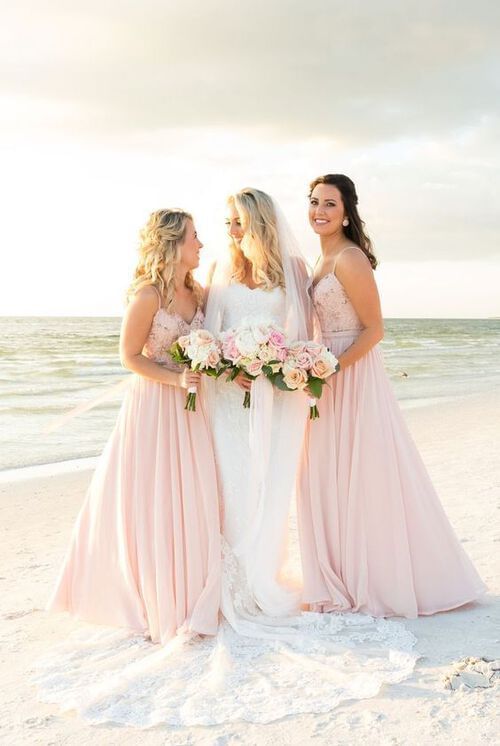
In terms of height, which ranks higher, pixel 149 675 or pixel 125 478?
pixel 125 478

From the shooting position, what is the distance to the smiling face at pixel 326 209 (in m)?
4.80

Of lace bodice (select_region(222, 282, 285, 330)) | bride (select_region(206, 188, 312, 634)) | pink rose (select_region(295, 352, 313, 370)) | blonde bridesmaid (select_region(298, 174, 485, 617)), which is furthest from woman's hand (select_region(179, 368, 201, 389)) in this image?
blonde bridesmaid (select_region(298, 174, 485, 617))

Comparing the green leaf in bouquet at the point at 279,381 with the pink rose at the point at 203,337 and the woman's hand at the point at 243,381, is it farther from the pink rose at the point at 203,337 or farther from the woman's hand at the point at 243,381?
the pink rose at the point at 203,337

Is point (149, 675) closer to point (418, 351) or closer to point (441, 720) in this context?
point (441, 720)

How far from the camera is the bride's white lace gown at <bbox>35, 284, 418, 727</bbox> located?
359 centimetres

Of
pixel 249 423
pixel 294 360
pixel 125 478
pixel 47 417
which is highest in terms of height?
pixel 294 360

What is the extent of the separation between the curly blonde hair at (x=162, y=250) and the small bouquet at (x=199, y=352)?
A: 354mm

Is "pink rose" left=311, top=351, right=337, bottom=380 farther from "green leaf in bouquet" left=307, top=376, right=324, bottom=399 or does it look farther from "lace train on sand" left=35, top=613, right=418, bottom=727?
"lace train on sand" left=35, top=613, right=418, bottom=727

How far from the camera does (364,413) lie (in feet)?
15.9

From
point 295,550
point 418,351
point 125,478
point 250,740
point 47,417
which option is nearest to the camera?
point 250,740

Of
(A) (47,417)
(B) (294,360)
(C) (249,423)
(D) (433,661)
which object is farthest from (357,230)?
(A) (47,417)

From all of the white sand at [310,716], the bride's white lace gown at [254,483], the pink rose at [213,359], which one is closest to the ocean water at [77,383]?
the white sand at [310,716]

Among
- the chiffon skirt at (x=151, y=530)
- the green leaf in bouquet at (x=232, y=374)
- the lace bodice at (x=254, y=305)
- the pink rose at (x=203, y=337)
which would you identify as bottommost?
the chiffon skirt at (x=151, y=530)

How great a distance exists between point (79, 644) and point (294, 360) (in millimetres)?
1910
